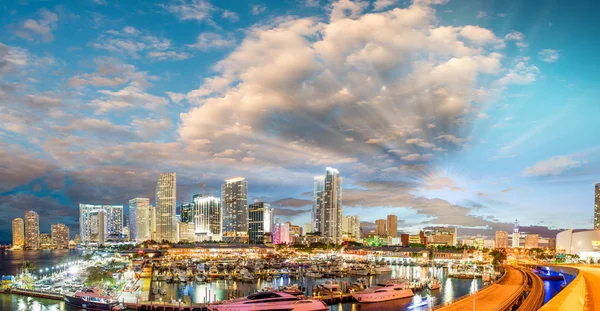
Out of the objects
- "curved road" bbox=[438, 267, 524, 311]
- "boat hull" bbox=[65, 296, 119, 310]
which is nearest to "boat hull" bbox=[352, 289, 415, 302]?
"curved road" bbox=[438, 267, 524, 311]

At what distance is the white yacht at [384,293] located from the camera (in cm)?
4366

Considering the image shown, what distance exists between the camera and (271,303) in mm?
37438

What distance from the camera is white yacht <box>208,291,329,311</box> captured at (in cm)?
3653

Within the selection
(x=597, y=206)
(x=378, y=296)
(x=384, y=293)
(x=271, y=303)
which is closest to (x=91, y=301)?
(x=271, y=303)

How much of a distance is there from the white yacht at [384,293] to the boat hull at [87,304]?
75.0 ft

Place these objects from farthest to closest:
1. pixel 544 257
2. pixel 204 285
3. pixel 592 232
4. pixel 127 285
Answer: pixel 544 257 < pixel 592 232 < pixel 204 285 < pixel 127 285

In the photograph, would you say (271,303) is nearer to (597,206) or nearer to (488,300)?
(488,300)

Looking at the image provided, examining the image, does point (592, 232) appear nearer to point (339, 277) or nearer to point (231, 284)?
point (339, 277)

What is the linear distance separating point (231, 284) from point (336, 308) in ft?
70.5

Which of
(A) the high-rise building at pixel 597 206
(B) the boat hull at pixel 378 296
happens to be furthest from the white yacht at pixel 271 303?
(A) the high-rise building at pixel 597 206

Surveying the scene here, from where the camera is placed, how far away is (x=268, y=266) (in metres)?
78.2

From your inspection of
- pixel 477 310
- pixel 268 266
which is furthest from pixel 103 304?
pixel 268 266

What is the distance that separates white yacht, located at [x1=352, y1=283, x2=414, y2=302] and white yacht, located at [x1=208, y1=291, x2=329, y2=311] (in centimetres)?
590

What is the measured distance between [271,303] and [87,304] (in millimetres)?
17032
